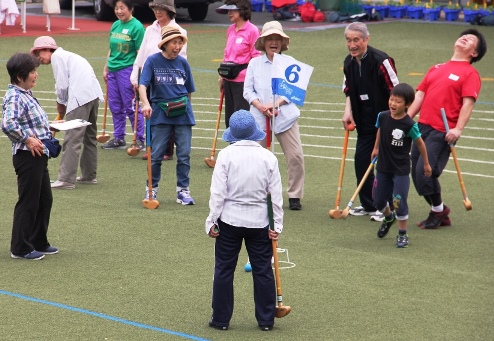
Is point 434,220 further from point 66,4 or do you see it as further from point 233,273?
point 66,4

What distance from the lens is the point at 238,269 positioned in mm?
9281

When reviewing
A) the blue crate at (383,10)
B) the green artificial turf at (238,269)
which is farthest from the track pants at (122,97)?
the blue crate at (383,10)

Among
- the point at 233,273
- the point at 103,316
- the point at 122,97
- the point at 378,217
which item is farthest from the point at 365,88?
the point at 122,97

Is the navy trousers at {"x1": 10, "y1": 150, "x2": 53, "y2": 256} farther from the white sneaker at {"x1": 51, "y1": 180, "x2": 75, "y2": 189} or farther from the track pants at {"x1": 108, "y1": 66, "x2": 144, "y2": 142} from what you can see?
the track pants at {"x1": 108, "y1": 66, "x2": 144, "y2": 142}

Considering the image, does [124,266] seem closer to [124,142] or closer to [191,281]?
[191,281]

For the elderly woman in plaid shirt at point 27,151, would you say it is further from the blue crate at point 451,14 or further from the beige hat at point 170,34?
the blue crate at point 451,14

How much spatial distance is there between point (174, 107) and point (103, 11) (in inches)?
732

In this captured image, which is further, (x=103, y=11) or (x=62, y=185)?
(x=103, y=11)

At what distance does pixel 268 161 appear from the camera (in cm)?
767

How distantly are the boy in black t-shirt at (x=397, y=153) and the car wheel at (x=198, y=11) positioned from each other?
20065 millimetres

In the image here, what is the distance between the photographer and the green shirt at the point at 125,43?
14.2 meters

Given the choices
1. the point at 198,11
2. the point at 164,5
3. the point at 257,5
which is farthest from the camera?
the point at 257,5

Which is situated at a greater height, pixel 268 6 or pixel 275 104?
pixel 275 104

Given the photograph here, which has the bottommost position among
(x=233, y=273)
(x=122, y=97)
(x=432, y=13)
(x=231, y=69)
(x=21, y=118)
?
(x=432, y=13)
